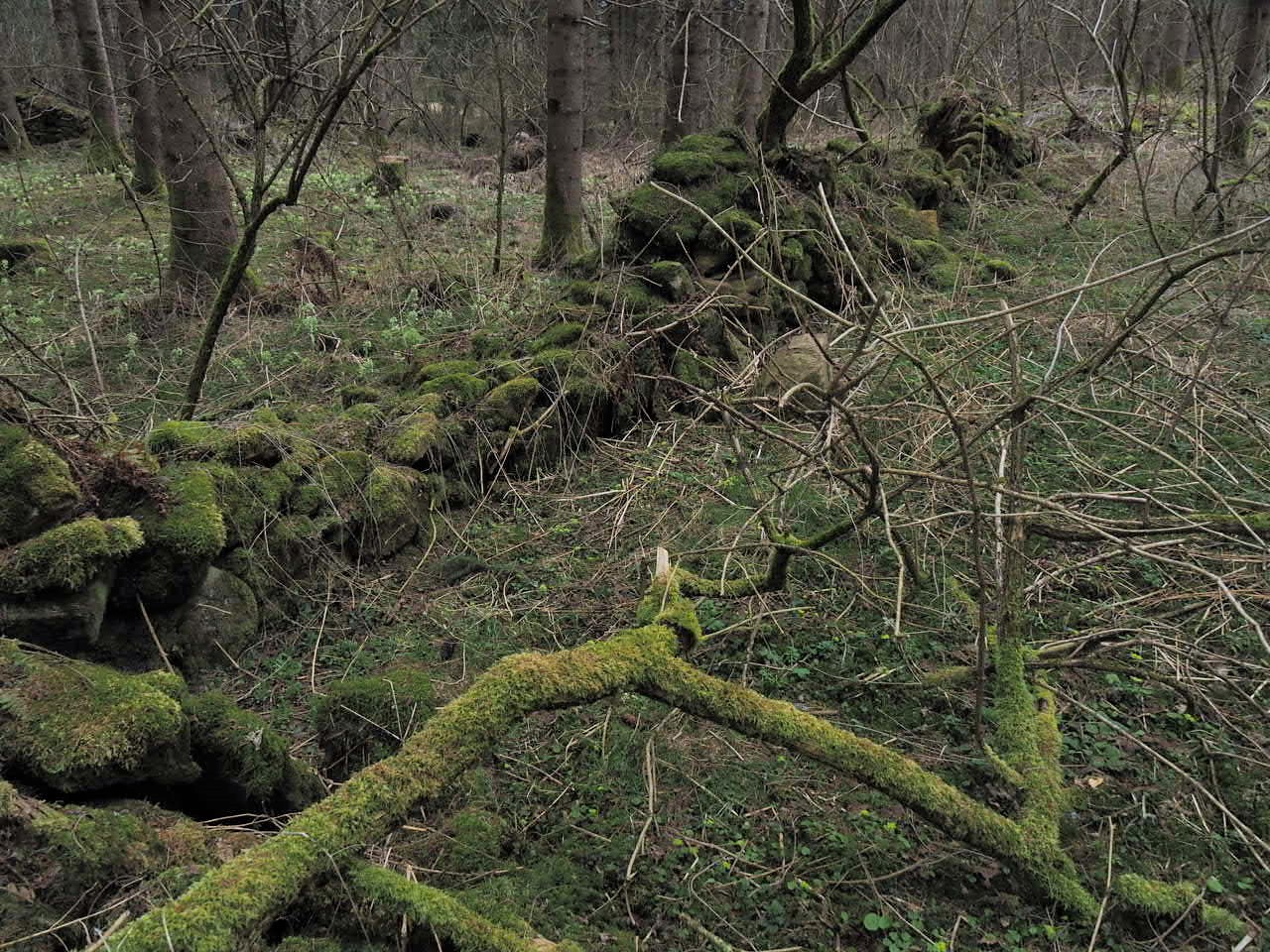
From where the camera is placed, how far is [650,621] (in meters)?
2.62

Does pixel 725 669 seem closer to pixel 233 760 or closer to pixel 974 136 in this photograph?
pixel 233 760

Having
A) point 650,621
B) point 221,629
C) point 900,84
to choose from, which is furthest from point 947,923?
point 900,84

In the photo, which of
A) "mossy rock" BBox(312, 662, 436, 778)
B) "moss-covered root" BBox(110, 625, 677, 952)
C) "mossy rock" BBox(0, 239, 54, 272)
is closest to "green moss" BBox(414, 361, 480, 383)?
"mossy rock" BBox(312, 662, 436, 778)

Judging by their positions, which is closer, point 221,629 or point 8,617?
point 8,617

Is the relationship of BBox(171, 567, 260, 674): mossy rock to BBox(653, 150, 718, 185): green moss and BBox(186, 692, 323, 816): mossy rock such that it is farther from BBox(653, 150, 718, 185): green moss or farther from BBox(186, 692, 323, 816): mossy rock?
BBox(653, 150, 718, 185): green moss

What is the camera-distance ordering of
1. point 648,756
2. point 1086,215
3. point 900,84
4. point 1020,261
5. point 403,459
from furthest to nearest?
point 900,84, point 1086,215, point 1020,261, point 403,459, point 648,756

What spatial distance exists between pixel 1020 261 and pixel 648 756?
7.48 m

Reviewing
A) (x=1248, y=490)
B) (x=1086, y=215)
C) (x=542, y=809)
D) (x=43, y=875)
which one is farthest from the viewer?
(x=1086, y=215)

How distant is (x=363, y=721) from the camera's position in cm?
296

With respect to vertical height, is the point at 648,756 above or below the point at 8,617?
below

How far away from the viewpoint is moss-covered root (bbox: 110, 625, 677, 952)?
63.1 inches

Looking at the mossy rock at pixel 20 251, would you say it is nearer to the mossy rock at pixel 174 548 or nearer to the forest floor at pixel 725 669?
the forest floor at pixel 725 669

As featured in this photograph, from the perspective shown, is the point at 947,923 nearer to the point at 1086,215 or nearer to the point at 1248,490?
the point at 1248,490

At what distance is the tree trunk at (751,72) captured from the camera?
934 cm
